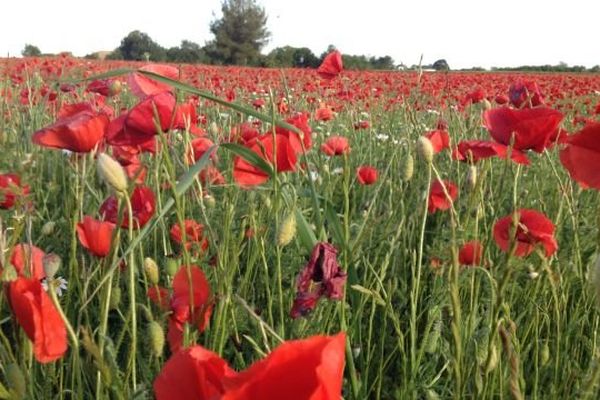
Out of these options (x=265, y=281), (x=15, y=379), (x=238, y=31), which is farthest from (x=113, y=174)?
(x=238, y=31)

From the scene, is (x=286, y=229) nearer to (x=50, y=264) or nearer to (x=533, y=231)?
(x=50, y=264)

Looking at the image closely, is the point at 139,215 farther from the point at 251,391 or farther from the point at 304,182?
the point at 304,182

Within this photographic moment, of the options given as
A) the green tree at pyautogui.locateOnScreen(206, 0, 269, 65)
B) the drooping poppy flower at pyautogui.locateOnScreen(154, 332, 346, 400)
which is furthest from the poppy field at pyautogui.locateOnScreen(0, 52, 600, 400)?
the green tree at pyautogui.locateOnScreen(206, 0, 269, 65)

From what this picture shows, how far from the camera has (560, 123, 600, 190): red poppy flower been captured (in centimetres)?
68

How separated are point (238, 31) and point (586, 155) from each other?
31842 millimetres

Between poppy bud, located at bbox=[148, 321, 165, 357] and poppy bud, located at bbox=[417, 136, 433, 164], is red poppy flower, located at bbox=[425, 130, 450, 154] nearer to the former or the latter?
poppy bud, located at bbox=[417, 136, 433, 164]

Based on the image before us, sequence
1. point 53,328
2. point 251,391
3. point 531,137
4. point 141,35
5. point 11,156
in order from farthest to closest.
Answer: point 141,35 → point 11,156 → point 531,137 → point 53,328 → point 251,391

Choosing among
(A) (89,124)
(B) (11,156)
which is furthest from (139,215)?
(B) (11,156)

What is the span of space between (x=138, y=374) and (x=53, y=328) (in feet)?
2.29

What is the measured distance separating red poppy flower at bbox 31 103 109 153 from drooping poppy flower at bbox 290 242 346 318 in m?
0.40

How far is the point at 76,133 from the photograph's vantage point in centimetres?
95

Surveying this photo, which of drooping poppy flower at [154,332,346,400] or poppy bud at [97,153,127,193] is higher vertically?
poppy bud at [97,153,127,193]

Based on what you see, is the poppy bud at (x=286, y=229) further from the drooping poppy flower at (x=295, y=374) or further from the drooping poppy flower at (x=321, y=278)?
the drooping poppy flower at (x=295, y=374)

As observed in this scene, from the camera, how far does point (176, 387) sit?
0.36 m
